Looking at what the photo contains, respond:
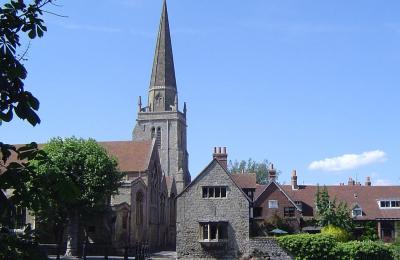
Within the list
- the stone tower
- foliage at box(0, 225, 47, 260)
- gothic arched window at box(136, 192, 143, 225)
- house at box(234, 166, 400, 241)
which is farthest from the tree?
the stone tower

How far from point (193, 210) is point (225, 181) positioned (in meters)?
4.27

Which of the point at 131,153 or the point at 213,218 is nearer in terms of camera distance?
the point at 213,218

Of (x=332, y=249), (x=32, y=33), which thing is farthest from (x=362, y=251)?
(x=32, y=33)

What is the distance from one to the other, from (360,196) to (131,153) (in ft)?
102

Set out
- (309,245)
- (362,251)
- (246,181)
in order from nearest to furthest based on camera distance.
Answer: (362,251), (309,245), (246,181)

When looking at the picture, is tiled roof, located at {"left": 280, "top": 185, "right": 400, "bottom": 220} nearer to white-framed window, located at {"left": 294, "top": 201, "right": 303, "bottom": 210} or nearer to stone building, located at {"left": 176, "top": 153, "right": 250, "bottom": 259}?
white-framed window, located at {"left": 294, "top": 201, "right": 303, "bottom": 210}

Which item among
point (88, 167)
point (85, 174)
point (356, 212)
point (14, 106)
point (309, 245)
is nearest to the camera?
point (14, 106)

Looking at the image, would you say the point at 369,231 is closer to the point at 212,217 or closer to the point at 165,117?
the point at 212,217

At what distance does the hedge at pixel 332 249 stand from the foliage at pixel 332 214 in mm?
8374

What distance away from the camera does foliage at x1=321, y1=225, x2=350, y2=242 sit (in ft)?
175

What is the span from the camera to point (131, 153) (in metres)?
74.1

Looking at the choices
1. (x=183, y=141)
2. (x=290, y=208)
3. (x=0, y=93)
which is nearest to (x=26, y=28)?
(x=0, y=93)

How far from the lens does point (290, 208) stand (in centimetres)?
5947

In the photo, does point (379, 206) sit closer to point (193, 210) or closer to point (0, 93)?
point (193, 210)
